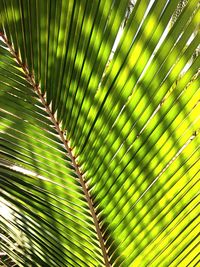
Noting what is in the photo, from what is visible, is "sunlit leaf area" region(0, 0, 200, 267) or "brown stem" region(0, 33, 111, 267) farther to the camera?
"brown stem" region(0, 33, 111, 267)

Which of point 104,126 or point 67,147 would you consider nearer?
point 104,126

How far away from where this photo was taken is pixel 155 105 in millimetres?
998

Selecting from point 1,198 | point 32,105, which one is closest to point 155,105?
point 32,105

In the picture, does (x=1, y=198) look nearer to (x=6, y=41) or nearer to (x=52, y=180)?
(x=52, y=180)

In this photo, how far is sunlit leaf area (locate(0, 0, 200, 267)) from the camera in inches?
36.4

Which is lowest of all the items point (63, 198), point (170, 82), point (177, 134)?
point (63, 198)

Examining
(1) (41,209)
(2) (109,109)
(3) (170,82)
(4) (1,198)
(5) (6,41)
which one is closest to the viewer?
(3) (170,82)

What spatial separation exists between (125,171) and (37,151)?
289 mm

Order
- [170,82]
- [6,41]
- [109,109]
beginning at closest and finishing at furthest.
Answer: [170,82] < [109,109] < [6,41]

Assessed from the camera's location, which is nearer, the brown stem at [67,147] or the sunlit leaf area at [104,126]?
the sunlit leaf area at [104,126]

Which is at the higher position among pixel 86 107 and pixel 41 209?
pixel 86 107

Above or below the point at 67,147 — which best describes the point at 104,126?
above

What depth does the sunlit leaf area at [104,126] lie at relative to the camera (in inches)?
36.4

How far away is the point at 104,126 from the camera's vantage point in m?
1.08
